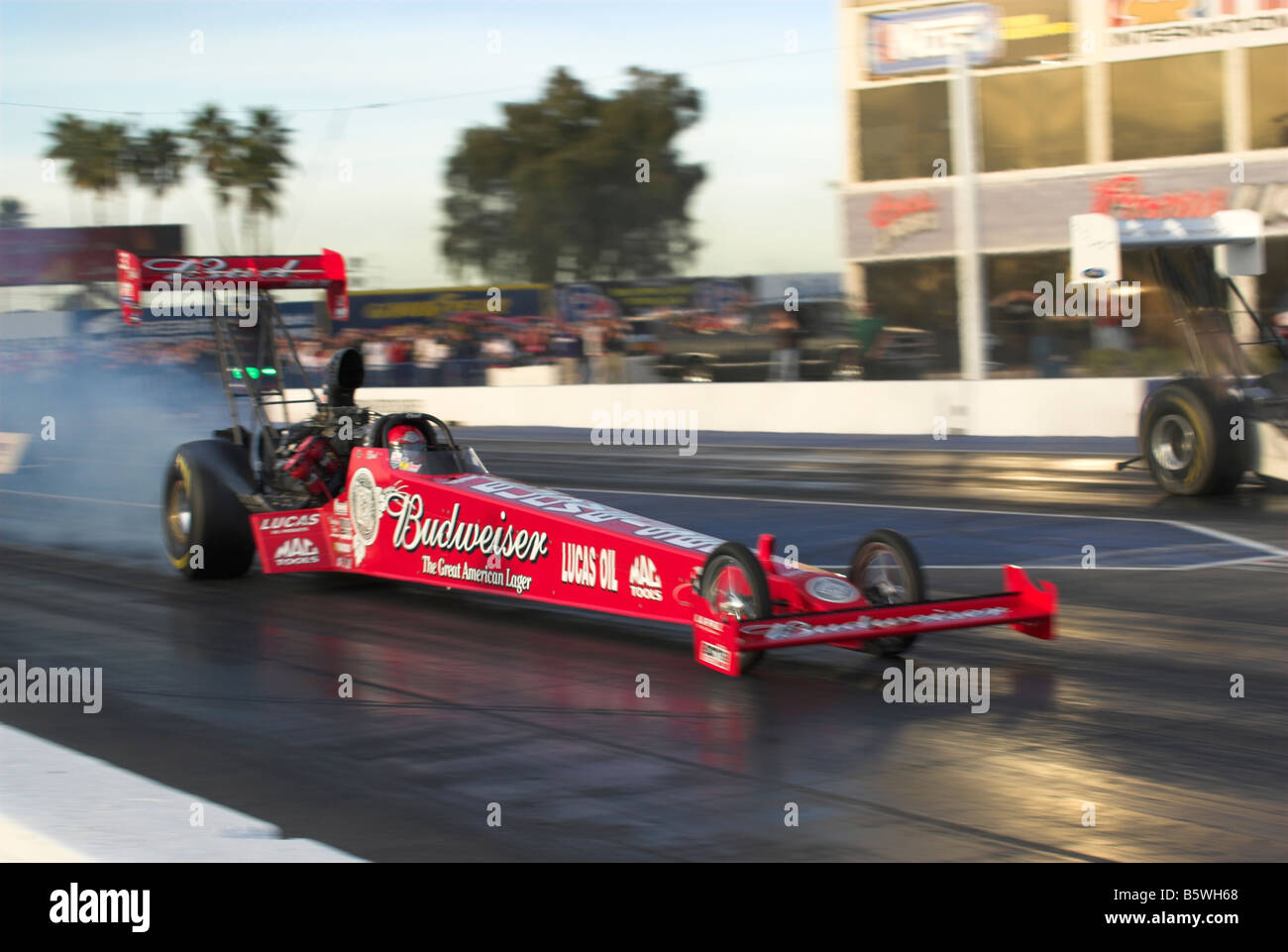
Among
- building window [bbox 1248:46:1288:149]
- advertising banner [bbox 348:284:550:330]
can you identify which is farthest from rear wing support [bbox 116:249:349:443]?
advertising banner [bbox 348:284:550:330]

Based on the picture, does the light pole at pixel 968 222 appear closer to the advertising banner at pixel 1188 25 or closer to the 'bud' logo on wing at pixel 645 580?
the advertising banner at pixel 1188 25

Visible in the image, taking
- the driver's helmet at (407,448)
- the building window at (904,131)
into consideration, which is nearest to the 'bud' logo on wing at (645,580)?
the driver's helmet at (407,448)

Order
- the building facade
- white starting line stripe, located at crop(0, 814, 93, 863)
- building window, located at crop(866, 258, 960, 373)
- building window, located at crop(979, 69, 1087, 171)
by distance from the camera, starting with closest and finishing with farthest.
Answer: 1. white starting line stripe, located at crop(0, 814, 93, 863)
2. the building facade
3. building window, located at crop(979, 69, 1087, 171)
4. building window, located at crop(866, 258, 960, 373)

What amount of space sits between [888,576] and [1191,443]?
7869 mm

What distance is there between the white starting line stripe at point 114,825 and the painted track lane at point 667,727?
2.21 feet

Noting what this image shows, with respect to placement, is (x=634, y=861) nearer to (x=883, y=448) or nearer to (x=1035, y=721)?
(x=1035, y=721)

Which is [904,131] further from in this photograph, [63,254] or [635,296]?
[63,254]

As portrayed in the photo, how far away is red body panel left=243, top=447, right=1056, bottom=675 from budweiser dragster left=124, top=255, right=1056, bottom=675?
0.03ft

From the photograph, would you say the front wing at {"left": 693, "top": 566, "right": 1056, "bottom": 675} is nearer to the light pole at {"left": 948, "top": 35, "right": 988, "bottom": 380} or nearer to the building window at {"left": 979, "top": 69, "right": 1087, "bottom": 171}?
the light pole at {"left": 948, "top": 35, "right": 988, "bottom": 380}

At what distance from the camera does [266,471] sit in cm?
1104

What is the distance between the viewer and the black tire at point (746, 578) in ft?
22.4

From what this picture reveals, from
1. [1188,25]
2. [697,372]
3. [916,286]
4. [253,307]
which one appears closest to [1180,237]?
[253,307]

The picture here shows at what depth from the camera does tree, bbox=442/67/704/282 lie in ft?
198

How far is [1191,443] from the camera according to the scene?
46.7 ft
